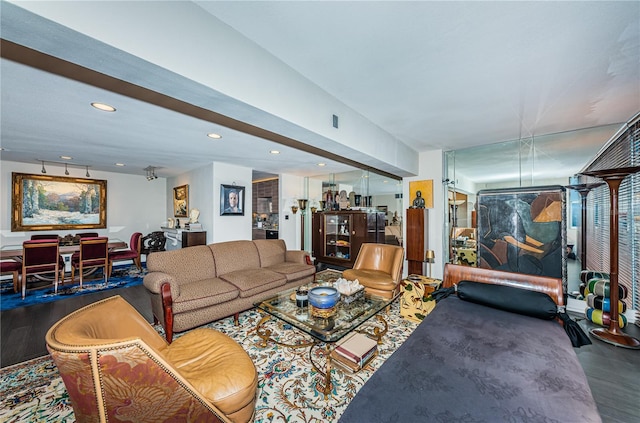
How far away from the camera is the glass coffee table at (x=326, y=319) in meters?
1.83

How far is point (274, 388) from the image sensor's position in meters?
1.80

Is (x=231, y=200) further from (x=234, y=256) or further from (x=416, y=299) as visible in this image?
(x=416, y=299)

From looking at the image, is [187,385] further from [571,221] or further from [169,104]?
[571,221]

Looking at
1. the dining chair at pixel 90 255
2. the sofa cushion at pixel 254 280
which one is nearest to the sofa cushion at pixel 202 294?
the sofa cushion at pixel 254 280

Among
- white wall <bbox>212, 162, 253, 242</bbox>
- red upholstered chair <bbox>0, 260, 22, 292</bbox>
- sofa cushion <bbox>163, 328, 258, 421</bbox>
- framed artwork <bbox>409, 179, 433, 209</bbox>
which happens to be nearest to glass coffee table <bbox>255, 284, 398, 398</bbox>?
sofa cushion <bbox>163, 328, 258, 421</bbox>

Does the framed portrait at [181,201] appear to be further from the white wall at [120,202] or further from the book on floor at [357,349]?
the book on floor at [357,349]

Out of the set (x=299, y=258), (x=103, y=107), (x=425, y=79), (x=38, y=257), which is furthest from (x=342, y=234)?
(x=38, y=257)

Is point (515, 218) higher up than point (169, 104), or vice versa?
point (169, 104)

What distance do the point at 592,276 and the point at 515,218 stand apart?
1094 millimetres

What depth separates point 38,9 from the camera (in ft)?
2.80

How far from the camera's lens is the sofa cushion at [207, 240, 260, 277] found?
11.1 ft

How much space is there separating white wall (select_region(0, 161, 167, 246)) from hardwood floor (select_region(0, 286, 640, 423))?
109 inches

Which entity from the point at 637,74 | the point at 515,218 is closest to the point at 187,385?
the point at 637,74

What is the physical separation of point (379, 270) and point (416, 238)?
1.07 meters
